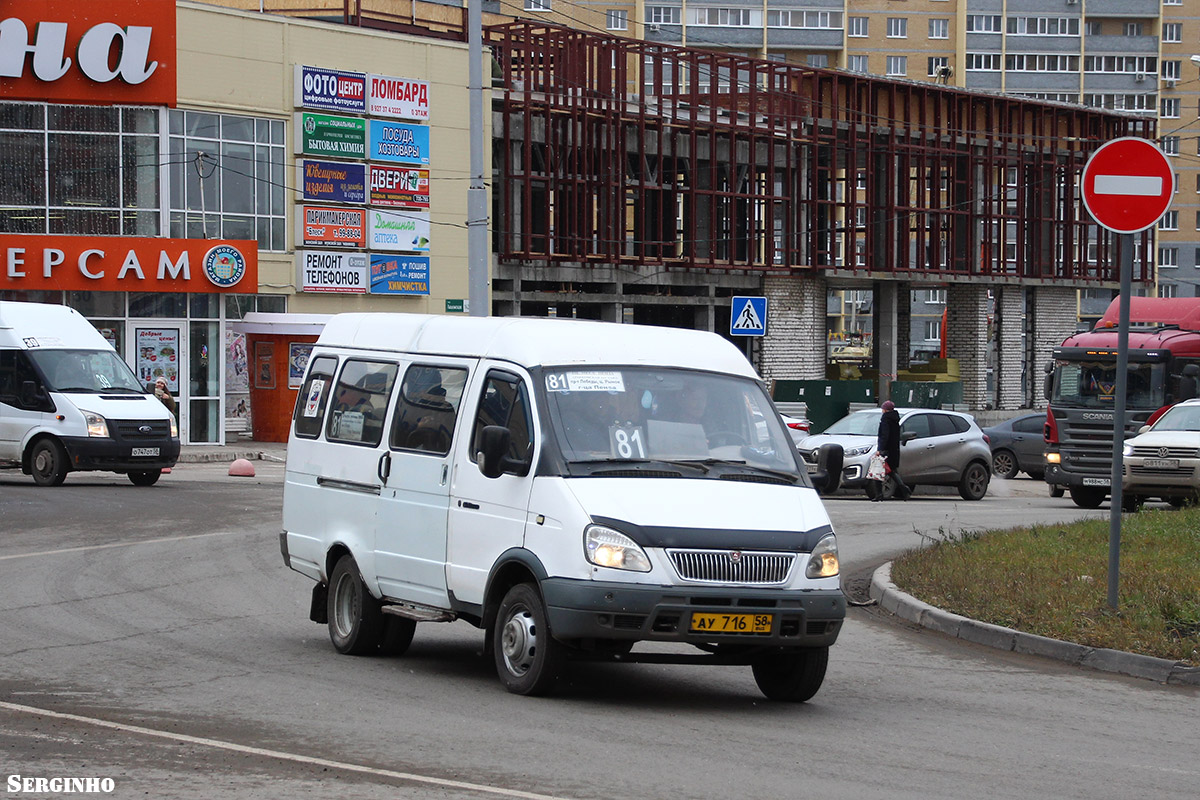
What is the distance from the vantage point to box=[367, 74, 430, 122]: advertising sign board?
133ft

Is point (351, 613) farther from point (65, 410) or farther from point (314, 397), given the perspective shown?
point (65, 410)

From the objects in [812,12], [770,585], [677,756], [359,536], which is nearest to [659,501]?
[770,585]

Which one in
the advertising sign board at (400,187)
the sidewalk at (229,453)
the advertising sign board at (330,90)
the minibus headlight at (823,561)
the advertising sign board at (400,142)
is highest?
the advertising sign board at (330,90)

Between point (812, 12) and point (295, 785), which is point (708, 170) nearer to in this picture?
point (295, 785)

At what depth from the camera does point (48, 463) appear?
80.2ft

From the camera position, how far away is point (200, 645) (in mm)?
10656

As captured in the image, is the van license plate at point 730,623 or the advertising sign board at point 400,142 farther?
the advertising sign board at point 400,142

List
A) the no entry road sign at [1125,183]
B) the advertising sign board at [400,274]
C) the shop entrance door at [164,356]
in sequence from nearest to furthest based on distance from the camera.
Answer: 1. the no entry road sign at [1125,183]
2. the shop entrance door at [164,356]
3. the advertising sign board at [400,274]

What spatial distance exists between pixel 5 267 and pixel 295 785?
3047cm

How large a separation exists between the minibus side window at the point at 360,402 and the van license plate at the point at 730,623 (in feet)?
9.46

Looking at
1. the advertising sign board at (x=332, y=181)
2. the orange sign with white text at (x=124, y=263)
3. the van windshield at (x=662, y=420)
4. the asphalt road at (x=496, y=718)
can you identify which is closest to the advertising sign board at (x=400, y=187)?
the advertising sign board at (x=332, y=181)

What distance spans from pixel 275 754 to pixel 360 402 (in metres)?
3.89

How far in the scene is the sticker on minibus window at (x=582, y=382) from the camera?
9.09 meters

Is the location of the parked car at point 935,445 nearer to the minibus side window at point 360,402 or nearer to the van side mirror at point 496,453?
the minibus side window at point 360,402
